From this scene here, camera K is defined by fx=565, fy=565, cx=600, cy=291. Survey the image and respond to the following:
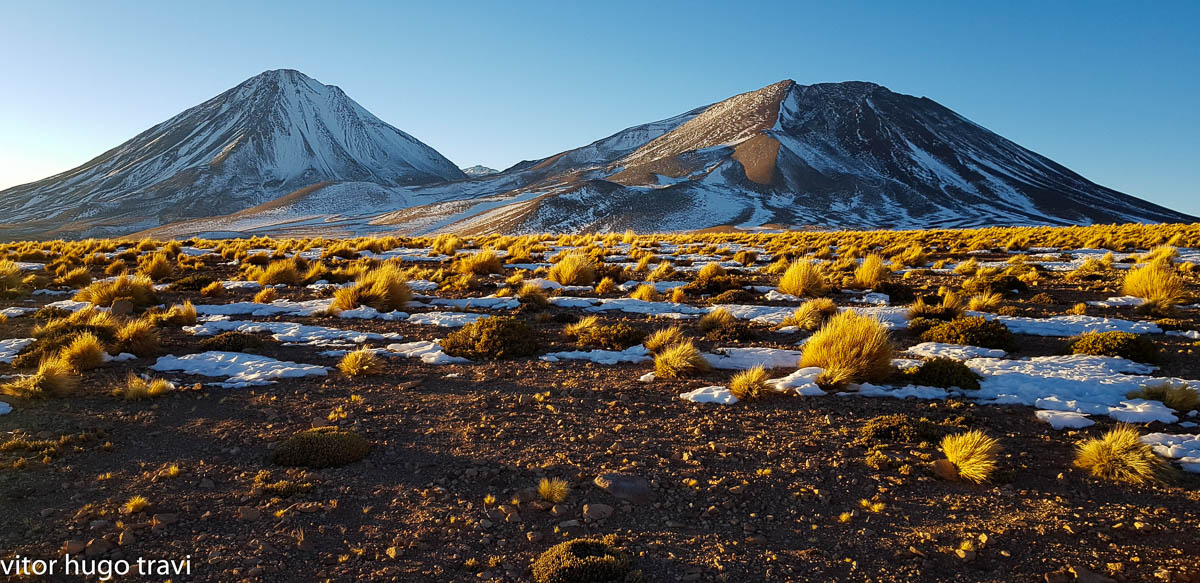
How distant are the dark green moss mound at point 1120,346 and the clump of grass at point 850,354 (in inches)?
121

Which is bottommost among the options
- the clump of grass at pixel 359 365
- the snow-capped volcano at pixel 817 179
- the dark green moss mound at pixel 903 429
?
the dark green moss mound at pixel 903 429

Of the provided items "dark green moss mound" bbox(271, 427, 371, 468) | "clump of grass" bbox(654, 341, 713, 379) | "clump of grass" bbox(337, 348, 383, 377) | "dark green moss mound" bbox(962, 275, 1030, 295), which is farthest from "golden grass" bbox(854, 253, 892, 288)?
"dark green moss mound" bbox(271, 427, 371, 468)

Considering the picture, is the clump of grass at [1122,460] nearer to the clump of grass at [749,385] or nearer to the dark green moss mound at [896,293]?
the clump of grass at [749,385]

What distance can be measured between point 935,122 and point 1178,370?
676 feet

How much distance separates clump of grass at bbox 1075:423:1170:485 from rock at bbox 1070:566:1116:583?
1.52 meters

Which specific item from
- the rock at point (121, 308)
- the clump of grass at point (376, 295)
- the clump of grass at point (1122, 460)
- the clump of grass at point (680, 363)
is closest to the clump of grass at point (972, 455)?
the clump of grass at point (1122, 460)

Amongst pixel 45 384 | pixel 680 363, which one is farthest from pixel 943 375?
pixel 45 384

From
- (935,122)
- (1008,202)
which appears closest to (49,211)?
(1008,202)

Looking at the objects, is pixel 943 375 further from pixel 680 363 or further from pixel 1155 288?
pixel 1155 288

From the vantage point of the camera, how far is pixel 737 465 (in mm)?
4945

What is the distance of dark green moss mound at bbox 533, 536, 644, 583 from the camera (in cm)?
346

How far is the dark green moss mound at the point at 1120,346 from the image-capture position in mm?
7539

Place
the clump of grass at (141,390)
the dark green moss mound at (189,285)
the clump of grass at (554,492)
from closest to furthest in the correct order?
the clump of grass at (554,492)
the clump of grass at (141,390)
the dark green moss mound at (189,285)

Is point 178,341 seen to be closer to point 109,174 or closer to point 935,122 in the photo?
point 935,122
